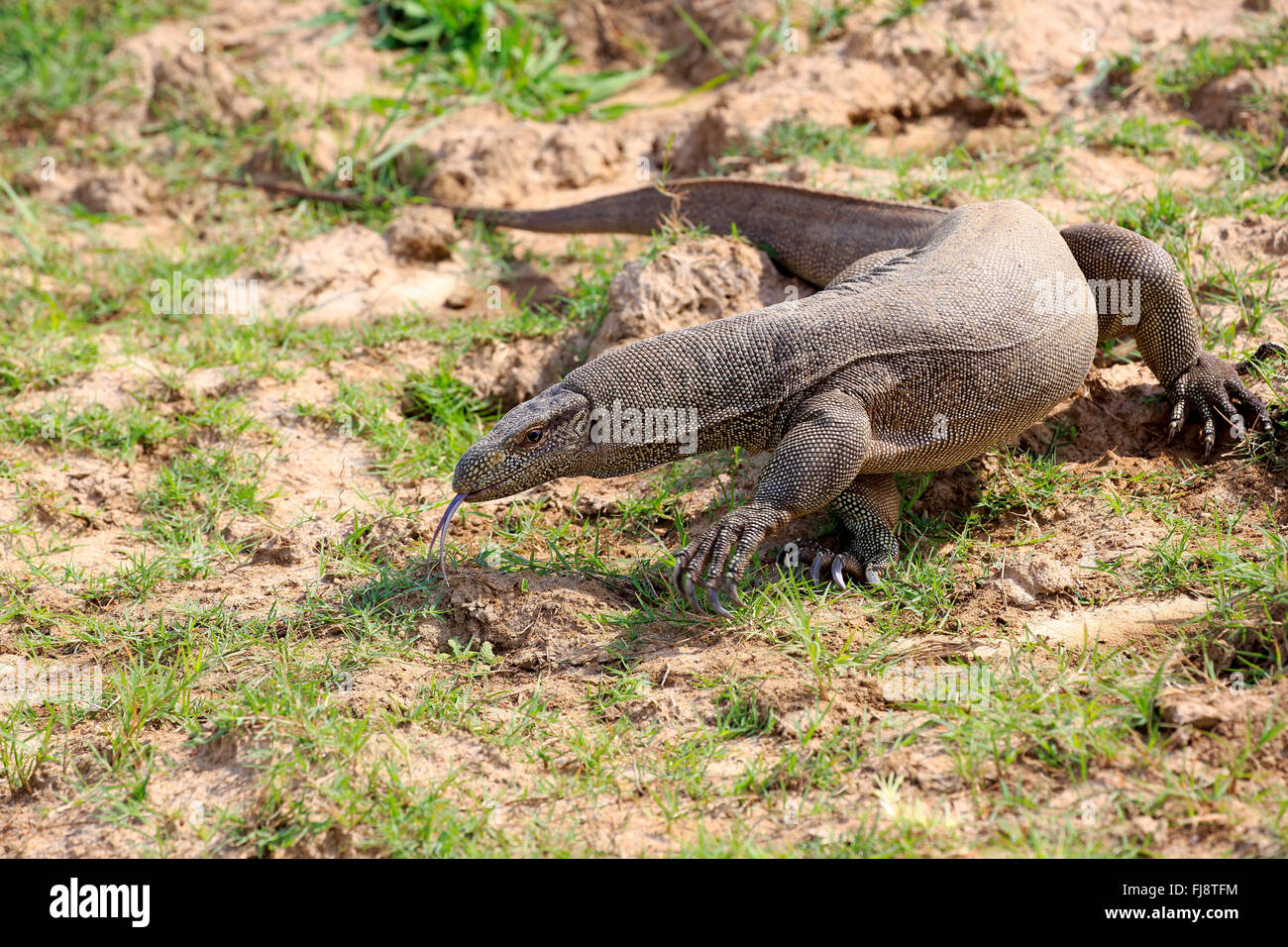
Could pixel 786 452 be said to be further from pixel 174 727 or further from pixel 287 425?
pixel 287 425

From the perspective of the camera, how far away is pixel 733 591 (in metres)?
4.05

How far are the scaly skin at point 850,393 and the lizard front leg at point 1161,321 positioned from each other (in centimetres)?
2

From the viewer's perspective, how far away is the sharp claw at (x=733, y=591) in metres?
4.03

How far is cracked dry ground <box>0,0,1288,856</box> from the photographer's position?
10.8 feet

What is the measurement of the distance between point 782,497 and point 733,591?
1.30 feet

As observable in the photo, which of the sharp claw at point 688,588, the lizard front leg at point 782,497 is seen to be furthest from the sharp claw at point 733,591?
the sharp claw at point 688,588

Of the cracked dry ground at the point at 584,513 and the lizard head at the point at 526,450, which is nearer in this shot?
the cracked dry ground at the point at 584,513

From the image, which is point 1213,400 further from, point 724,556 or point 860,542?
point 724,556

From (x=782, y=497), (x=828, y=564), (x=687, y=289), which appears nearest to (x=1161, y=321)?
(x=828, y=564)

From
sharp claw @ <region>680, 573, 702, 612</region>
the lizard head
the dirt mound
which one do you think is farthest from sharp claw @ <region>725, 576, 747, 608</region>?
the dirt mound

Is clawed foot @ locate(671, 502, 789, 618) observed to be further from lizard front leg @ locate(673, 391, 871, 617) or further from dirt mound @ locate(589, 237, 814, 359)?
dirt mound @ locate(589, 237, 814, 359)

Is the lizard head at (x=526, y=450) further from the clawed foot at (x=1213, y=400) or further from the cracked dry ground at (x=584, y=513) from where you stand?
the clawed foot at (x=1213, y=400)
